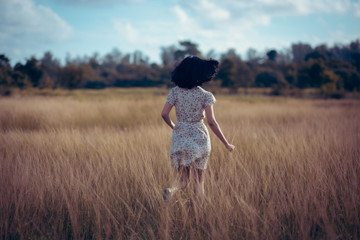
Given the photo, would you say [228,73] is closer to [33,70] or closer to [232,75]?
[232,75]

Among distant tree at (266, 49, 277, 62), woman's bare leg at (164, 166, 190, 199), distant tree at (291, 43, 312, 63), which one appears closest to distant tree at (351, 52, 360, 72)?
distant tree at (266, 49, 277, 62)

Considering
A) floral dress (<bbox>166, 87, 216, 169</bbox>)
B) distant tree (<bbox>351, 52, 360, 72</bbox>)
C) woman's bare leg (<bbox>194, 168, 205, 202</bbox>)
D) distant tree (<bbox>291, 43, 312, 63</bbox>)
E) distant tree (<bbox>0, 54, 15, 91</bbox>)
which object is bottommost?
woman's bare leg (<bbox>194, 168, 205, 202</bbox>)

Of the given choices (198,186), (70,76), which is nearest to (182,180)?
(198,186)

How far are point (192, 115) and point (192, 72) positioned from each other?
17.5 inches

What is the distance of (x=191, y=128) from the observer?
2.34 metres

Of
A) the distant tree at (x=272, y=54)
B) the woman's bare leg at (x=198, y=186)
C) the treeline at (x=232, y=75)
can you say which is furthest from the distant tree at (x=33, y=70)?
the distant tree at (x=272, y=54)

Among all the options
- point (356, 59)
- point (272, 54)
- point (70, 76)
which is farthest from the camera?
point (272, 54)

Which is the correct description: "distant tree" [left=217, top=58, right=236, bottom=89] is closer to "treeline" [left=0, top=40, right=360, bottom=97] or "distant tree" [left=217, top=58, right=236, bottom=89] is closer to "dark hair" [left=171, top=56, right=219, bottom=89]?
"treeline" [left=0, top=40, right=360, bottom=97]

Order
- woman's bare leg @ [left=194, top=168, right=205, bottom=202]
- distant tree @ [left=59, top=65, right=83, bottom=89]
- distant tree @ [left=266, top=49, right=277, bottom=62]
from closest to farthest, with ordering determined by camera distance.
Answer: woman's bare leg @ [left=194, top=168, right=205, bottom=202], distant tree @ [left=59, top=65, right=83, bottom=89], distant tree @ [left=266, top=49, right=277, bottom=62]

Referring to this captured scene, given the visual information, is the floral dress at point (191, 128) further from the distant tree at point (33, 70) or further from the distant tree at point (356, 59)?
the distant tree at point (356, 59)

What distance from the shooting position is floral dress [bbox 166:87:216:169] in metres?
2.31

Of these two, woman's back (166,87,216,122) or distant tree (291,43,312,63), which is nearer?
woman's back (166,87,216,122)

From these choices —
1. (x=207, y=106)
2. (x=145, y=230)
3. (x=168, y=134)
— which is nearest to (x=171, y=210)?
(x=145, y=230)

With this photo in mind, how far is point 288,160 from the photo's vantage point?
125 inches
